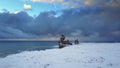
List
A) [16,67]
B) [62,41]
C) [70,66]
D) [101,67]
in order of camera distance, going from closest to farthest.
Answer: [101,67]
[70,66]
[16,67]
[62,41]

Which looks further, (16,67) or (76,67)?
(16,67)

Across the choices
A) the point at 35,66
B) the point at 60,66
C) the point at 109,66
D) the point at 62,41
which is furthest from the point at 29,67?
the point at 62,41

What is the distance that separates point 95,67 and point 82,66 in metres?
1.32

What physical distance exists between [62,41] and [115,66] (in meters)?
52.3

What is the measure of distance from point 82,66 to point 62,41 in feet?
169

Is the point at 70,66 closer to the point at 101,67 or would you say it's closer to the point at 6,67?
the point at 101,67

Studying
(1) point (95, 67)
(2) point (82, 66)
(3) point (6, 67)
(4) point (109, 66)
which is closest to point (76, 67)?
(2) point (82, 66)

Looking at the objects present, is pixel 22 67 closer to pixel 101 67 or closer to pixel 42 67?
pixel 42 67

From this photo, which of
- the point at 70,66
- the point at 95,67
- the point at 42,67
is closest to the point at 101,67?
the point at 95,67

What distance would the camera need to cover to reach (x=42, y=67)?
19109 mm

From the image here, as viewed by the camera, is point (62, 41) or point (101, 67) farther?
point (62, 41)

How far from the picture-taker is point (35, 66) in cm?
1986

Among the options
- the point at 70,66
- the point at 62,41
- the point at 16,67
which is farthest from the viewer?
the point at 62,41

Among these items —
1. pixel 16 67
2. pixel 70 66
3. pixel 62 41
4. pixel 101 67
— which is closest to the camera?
pixel 101 67
